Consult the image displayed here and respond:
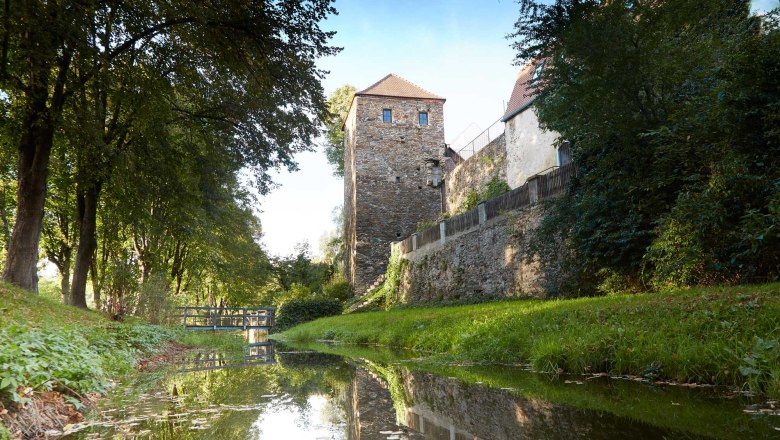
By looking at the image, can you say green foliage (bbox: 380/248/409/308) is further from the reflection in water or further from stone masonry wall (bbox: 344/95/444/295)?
the reflection in water

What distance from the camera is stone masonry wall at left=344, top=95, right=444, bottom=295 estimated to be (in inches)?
1216

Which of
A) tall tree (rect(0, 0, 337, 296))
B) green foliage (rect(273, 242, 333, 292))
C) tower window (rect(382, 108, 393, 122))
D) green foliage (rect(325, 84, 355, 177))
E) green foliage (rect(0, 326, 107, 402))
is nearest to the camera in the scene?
green foliage (rect(0, 326, 107, 402))

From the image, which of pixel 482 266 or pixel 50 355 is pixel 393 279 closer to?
pixel 482 266

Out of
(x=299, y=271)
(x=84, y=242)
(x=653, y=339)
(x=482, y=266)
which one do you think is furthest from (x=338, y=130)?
(x=653, y=339)

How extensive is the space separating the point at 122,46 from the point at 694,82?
1143 centimetres

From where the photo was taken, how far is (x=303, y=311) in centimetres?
2659

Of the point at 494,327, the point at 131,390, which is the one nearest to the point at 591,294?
the point at 494,327

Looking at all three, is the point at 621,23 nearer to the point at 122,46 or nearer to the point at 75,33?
the point at 75,33

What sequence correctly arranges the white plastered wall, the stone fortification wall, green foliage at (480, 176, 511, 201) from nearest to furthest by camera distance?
the white plastered wall, green foliage at (480, 176, 511, 201), the stone fortification wall

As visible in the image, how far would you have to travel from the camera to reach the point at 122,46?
1030 centimetres

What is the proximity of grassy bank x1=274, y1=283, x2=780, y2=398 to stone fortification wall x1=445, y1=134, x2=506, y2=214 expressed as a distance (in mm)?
15751

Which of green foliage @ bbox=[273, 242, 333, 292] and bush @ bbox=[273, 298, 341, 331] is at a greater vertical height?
green foliage @ bbox=[273, 242, 333, 292]

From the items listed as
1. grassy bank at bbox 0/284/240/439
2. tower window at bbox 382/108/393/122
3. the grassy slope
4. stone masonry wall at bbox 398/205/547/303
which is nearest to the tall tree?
the grassy slope

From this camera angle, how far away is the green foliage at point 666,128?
23.9ft
